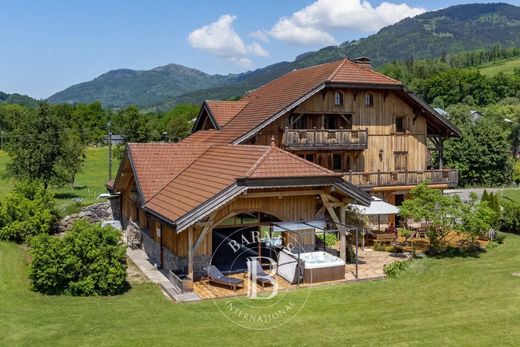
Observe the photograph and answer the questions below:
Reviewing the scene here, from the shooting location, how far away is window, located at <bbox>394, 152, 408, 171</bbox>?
30562mm

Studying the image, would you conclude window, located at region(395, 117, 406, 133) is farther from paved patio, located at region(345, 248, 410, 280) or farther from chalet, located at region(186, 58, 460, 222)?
paved patio, located at region(345, 248, 410, 280)

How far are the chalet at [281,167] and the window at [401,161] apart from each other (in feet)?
0.26

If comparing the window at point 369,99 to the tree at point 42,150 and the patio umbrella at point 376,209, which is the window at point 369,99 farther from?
the tree at point 42,150

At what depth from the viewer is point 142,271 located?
19.3 meters

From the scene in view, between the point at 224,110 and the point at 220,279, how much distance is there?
1690 centimetres

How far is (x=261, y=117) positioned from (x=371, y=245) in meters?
8.49

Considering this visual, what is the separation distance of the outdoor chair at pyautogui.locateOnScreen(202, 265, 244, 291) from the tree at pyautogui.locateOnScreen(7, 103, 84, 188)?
68.0 ft

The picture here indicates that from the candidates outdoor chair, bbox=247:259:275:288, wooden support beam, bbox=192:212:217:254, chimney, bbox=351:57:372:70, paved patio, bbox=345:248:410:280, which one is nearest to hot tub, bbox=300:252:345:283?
paved patio, bbox=345:248:410:280

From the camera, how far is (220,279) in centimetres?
1672

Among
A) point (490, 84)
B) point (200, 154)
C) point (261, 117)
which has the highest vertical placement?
point (490, 84)

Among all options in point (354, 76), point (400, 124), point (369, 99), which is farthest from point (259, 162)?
point (400, 124)

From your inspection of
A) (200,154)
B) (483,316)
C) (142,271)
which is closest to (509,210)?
(483,316)

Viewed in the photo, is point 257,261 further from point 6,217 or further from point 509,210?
point 509,210

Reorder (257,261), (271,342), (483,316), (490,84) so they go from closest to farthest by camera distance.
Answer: (271,342) → (483,316) → (257,261) → (490,84)
